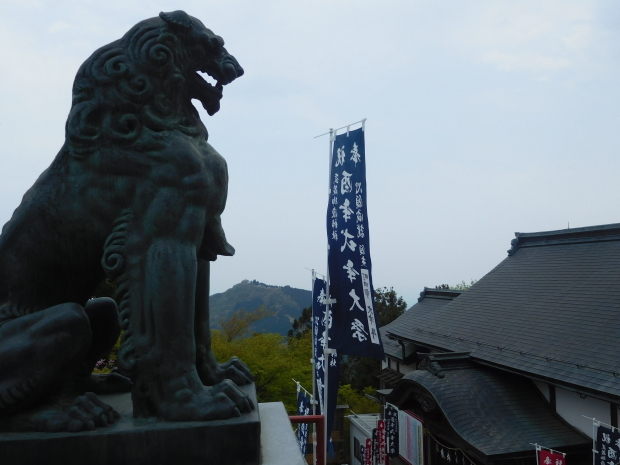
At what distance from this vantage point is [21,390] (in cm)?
156

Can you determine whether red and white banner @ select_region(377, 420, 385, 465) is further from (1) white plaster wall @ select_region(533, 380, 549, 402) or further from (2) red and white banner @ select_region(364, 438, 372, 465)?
(1) white plaster wall @ select_region(533, 380, 549, 402)

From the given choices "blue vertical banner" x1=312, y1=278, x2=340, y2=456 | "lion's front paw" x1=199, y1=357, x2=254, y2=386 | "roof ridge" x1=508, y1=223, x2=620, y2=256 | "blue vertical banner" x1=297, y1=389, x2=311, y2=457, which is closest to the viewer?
"lion's front paw" x1=199, y1=357, x2=254, y2=386

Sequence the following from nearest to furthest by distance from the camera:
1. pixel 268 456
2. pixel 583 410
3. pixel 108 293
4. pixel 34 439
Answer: pixel 34 439
pixel 268 456
pixel 583 410
pixel 108 293

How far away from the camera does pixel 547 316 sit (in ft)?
32.7

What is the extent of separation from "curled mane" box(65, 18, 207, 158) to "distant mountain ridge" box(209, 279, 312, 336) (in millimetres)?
67086

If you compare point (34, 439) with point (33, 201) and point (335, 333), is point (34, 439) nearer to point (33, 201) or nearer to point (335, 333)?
point (33, 201)

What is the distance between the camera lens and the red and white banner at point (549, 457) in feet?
22.8

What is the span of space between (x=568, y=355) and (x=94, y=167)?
27.4 ft

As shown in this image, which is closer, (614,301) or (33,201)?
(33,201)

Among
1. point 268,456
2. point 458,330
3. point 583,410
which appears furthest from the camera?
point 458,330

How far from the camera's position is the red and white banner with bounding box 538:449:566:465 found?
273 inches

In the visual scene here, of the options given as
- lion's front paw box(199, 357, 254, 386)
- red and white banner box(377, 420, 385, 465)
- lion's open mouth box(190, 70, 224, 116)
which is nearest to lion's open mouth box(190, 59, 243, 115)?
lion's open mouth box(190, 70, 224, 116)

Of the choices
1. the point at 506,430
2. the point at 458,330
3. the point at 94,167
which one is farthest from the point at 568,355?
the point at 94,167

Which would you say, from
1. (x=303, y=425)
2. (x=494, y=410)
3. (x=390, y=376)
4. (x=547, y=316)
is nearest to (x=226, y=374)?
(x=303, y=425)
